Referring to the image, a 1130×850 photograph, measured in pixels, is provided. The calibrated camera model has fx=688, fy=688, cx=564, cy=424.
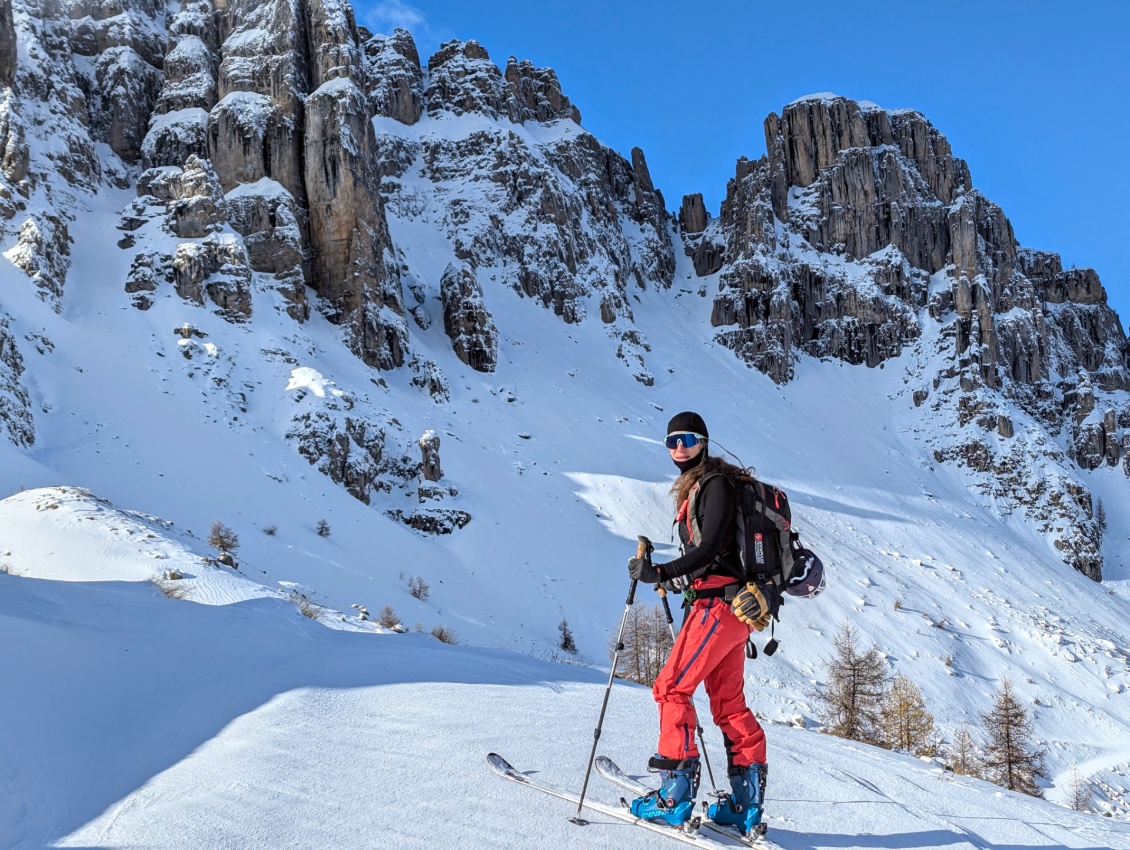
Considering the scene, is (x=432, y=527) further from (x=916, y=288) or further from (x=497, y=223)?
(x=916, y=288)

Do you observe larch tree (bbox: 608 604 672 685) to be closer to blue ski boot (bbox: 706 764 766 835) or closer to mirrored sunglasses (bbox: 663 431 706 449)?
blue ski boot (bbox: 706 764 766 835)

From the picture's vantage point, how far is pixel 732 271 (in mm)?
73875

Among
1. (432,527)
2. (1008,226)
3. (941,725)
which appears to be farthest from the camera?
(1008,226)

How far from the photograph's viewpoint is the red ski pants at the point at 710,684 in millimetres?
3525

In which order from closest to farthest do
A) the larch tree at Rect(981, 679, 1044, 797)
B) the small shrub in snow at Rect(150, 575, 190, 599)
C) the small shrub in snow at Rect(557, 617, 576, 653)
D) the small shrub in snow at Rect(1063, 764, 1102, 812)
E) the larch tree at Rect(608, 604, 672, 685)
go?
the small shrub in snow at Rect(150, 575, 190, 599)
the larch tree at Rect(981, 679, 1044, 797)
the small shrub in snow at Rect(1063, 764, 1102, 812)
the larch tree at Rect(608, 604, 672, 685)
the small shrub in snow at Rect(557, 617, 576, 653)

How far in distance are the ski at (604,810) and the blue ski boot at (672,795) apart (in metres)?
0.03

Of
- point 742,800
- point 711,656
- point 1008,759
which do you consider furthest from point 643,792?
point 1008,759

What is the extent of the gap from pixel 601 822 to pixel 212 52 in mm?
56026

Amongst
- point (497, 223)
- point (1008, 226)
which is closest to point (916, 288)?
point (1008, 226)

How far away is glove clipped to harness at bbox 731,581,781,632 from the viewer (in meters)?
3.47

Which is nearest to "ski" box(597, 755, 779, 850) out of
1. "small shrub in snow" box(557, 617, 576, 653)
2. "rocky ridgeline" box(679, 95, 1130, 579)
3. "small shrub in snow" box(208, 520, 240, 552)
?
"small shrub in snow" box(208, 520, 240, 552)

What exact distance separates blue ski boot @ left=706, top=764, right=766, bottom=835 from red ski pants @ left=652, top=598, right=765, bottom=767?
47 mm

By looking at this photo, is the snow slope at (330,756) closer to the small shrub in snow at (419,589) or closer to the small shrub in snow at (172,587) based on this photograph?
the small shrub in snow at (172,587)

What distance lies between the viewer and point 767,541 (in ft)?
12.0
